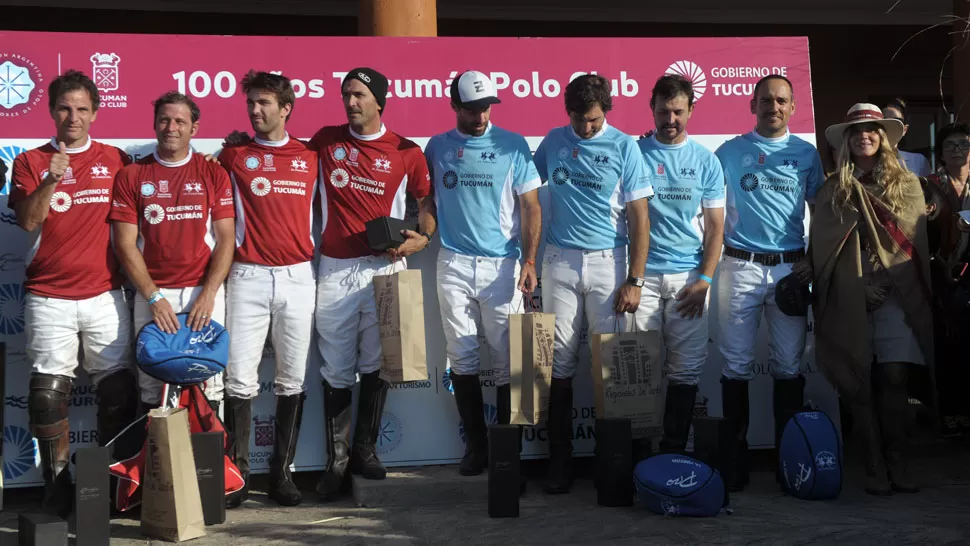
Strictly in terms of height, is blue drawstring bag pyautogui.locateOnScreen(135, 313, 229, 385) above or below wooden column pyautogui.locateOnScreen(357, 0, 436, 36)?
below

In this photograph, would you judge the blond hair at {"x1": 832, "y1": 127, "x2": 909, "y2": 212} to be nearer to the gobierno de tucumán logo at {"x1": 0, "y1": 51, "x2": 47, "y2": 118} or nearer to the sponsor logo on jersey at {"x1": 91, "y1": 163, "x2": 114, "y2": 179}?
the sponsor logo on jersey at {"x1": 91, "y1": 163, "x2": 114, "y2": 179}

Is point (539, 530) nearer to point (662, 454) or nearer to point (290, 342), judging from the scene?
point (662, 454)

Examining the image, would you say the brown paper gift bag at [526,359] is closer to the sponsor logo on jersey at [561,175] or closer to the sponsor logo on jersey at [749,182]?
the sponsor logo on jersey at [561,175]

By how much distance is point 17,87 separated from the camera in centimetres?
548

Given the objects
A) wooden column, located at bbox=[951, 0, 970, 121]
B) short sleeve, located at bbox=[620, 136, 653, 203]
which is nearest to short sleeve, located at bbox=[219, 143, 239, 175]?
short sleeve, located at bbox=[620, 136, 653, 203]

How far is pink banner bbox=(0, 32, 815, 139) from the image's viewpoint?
219 inches

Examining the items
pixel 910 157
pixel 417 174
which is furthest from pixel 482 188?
pixel 910 157

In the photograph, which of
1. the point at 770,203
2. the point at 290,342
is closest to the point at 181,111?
the point at 290,342

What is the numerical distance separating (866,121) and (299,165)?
2.86m

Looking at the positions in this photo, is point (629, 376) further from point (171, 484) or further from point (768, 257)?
point (171, 484)

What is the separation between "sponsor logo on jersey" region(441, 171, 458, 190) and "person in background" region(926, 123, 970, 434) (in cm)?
259

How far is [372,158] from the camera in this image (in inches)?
212

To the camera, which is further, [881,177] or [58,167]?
[881,177]

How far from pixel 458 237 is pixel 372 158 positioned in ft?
1.92
